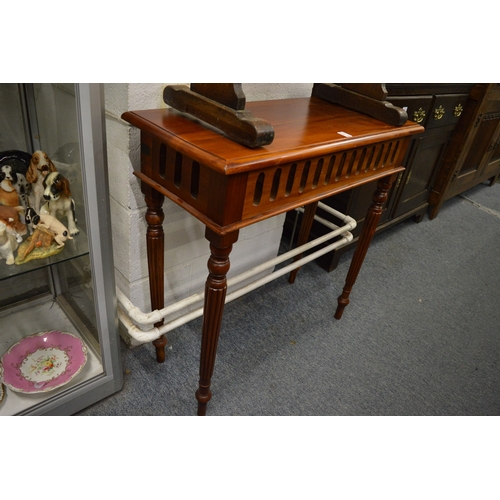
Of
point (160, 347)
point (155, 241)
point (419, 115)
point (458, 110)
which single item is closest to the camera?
point (155, 241)

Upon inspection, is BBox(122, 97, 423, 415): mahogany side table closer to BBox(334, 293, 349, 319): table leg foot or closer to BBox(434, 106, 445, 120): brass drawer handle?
BBox(334, 293, 349, 319): table leg foot

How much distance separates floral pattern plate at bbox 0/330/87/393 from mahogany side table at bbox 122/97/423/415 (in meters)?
0.28

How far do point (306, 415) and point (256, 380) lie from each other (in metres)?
0.19

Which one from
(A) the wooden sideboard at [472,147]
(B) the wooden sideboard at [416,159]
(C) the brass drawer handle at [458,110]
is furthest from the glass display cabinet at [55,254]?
(A) the wooden sideboard at [472,147]

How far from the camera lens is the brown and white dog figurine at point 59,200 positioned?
84 cm

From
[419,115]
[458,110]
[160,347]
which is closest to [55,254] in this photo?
[160,347]

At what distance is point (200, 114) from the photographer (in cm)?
82

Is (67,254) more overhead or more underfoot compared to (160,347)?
more overhead

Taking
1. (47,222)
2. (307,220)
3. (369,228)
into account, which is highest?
(47,222)

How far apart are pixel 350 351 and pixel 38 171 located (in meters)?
1.16

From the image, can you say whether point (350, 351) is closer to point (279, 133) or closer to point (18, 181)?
point (279, 133)

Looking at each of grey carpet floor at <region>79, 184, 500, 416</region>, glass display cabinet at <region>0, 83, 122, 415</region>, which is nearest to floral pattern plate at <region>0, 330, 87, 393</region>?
glass display cabinet at <region>0, 83, 122, 415</region>

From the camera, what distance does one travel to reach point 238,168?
68 centimetres

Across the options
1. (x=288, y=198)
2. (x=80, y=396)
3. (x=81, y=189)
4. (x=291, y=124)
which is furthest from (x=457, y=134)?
(x=80, y=396)
